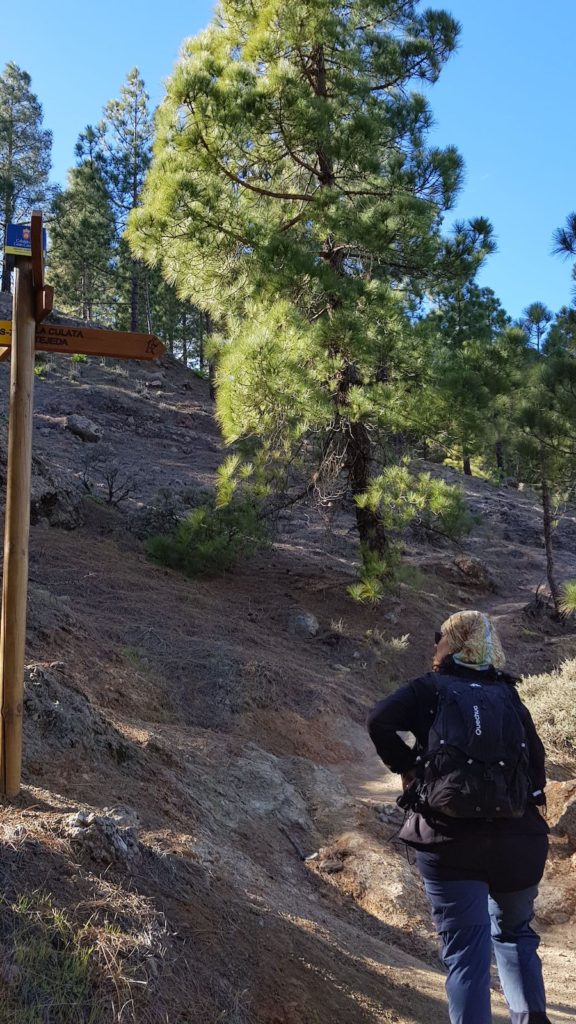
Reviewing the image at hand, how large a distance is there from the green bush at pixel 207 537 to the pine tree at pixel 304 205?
1.08 meters

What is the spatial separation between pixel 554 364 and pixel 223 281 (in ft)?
17.0

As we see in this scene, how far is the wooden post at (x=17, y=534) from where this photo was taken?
12.3ft

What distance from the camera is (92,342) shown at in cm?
423

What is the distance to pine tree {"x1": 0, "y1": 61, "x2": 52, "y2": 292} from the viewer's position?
29.8 m

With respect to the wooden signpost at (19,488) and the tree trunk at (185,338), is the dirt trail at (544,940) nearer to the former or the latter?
the wooden signpost at (19,488)

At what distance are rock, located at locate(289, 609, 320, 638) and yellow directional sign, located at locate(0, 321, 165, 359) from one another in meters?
7.69

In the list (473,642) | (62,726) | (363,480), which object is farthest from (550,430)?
(473,642)

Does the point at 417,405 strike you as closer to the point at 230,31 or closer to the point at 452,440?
the point at 452,440

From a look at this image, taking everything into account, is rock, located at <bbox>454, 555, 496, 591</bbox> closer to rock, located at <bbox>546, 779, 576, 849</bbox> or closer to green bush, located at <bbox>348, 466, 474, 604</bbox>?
green bush, located at <bbox>348, 466, 474, 604</bbox>

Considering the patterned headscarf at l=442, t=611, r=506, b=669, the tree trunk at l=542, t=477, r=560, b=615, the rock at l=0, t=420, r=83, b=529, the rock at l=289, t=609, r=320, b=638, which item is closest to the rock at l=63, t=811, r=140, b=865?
the patterned headscarf at l=442, t=611, r=506, b=669

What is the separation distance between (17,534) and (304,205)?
380 inches

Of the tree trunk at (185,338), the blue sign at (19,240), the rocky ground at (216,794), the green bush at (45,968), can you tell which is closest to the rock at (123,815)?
the rocky ground at (216,794)

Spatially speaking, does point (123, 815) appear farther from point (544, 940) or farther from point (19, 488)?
point (544, 940)

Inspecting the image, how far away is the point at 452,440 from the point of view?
442 inches
